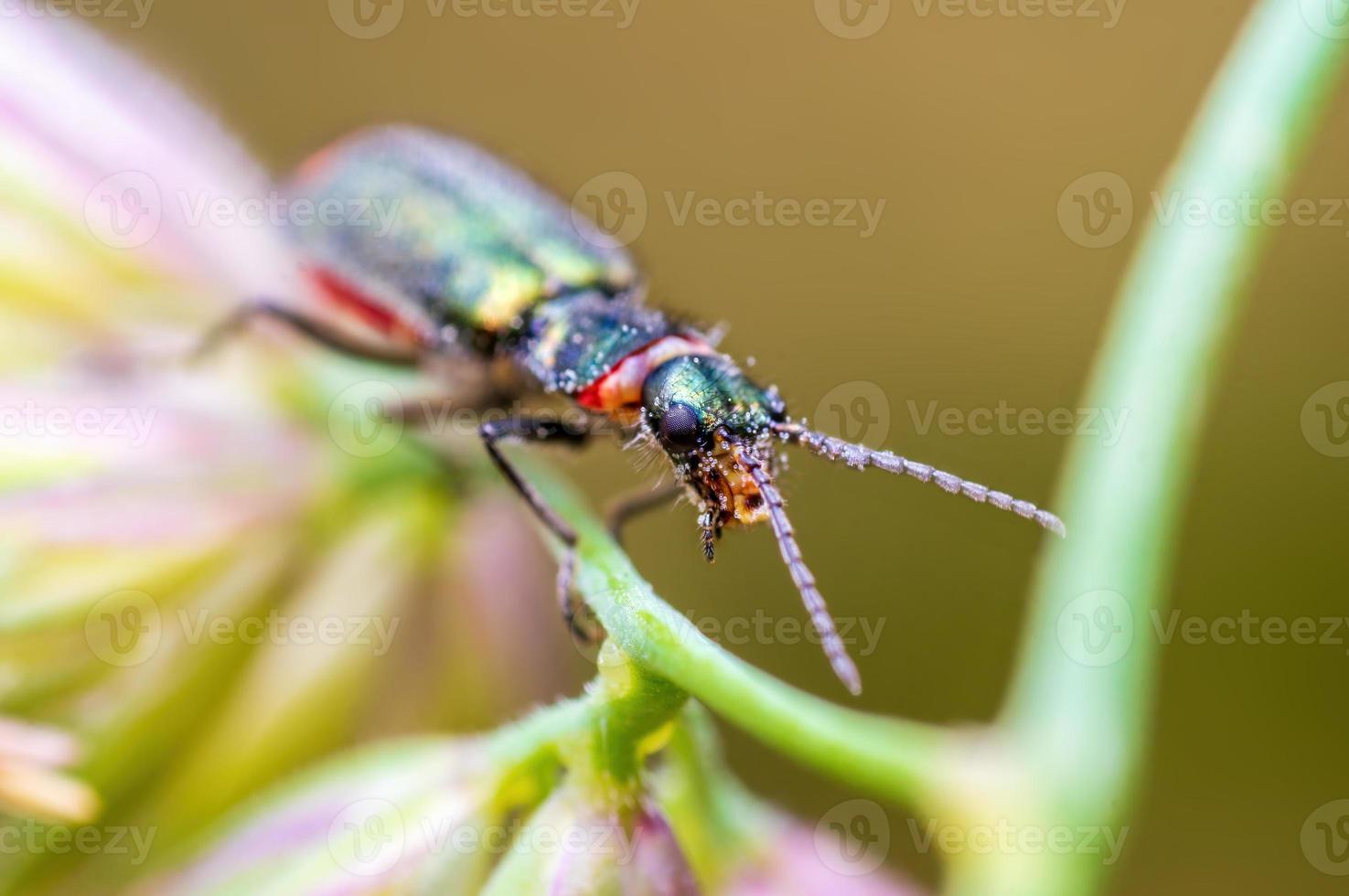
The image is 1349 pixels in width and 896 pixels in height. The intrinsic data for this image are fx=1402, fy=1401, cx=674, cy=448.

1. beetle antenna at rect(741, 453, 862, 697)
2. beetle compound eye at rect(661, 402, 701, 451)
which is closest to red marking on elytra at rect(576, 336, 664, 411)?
beetle compound eye at rect(661, 402, 701, 451)

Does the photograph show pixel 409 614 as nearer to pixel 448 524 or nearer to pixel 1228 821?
pixel 448 524

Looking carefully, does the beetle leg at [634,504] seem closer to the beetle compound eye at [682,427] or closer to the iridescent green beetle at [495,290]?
the iridescent green beetle at [495,290]

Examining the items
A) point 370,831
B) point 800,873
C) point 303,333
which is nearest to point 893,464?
point 800,873

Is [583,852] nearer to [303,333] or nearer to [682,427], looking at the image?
[682,427]

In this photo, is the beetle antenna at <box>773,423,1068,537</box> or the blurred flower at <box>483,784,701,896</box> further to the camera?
the beetle antenna at <box>773,423,1068,537</box>

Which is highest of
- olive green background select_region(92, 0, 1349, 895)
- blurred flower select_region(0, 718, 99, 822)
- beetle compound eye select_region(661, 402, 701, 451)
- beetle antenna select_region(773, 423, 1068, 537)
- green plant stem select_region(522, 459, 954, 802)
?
olive green background select_region(92, 0, 1349, 895)

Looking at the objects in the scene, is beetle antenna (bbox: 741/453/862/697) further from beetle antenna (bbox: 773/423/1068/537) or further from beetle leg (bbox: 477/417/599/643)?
beetle leg (bbox: 477/417/599/643)
